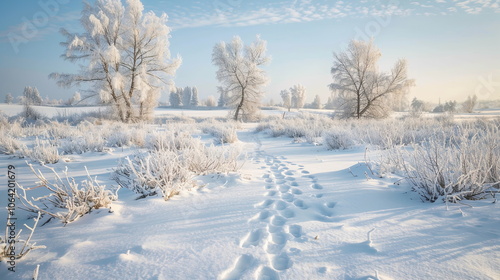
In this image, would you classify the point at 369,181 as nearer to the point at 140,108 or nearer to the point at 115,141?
the point at 115,141

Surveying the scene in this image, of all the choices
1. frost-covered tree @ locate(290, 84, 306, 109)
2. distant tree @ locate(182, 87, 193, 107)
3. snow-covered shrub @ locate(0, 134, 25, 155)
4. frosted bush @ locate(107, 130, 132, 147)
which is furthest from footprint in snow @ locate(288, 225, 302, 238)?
distant tree @ locate(182, 87, 193, 107)

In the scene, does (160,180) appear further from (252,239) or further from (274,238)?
(274,238)

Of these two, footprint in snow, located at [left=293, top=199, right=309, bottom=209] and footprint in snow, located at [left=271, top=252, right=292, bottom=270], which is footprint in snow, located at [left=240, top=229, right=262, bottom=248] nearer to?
footprint in snow, located at [left=271, top=252, right=292, bottom=270]

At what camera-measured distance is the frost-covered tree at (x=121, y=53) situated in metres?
12.8

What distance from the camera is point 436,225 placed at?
5.72 feet

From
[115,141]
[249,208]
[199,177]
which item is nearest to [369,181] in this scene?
[249,208]

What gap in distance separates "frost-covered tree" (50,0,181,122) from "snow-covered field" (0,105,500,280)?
1311 cm

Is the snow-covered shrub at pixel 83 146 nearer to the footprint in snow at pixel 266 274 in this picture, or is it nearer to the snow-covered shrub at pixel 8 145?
the snow-covered shrub at pixel 8 145

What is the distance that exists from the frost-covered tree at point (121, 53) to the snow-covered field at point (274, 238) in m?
13.1

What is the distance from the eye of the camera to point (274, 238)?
1.69 meters

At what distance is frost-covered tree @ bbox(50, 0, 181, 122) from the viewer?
12836mm

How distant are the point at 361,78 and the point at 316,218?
54.2 ft

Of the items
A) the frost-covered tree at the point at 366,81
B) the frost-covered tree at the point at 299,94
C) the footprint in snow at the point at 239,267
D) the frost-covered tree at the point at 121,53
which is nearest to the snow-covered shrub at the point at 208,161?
the footprint in snow at the point at 239,267

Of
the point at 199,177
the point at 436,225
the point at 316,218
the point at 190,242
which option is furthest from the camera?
the point at 199,177
